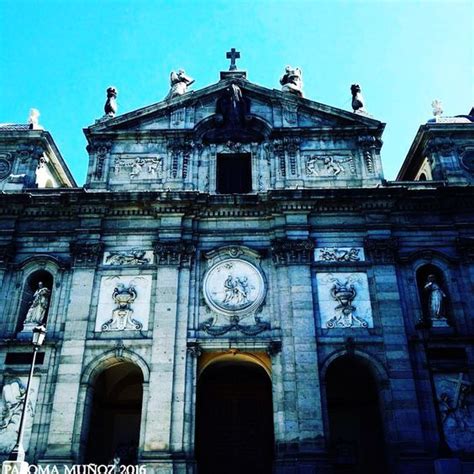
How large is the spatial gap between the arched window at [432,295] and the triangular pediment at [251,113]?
5790 millimetres

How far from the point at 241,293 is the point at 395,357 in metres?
5.17

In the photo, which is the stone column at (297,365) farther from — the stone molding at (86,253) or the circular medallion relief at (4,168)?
the circular medallion relief at (4,168)

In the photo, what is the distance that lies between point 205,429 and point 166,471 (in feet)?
10.7

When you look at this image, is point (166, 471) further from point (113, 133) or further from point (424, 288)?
point (113, 133)

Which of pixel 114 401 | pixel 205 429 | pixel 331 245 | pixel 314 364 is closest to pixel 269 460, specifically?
pixel 205 429

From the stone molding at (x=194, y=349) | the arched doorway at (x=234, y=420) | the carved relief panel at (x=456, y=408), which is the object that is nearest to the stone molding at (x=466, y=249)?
the carved relief panel at (x=456, y=408)

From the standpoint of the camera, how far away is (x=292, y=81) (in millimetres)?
21828

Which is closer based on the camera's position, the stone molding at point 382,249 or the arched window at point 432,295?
the arched window at point 432,295

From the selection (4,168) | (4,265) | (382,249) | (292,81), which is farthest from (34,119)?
(382,249)

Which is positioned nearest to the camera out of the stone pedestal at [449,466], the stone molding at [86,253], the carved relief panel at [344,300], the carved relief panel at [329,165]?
the stone pedestal at [449,466]

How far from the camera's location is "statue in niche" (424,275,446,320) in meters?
17.2

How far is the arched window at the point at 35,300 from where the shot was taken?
17406 mm

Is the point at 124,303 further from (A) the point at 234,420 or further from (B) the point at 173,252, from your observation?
(A) the point at 234,420

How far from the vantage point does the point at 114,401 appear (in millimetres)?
18828
